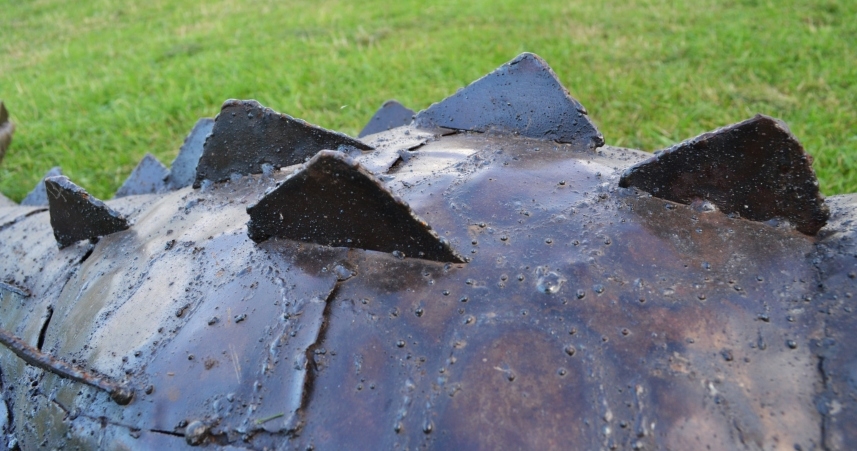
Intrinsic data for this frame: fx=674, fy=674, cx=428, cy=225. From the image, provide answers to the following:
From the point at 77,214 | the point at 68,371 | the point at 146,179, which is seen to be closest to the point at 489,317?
the point at 68,371

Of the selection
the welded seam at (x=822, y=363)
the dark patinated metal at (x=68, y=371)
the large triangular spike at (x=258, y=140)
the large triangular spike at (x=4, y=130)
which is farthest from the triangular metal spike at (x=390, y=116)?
the large triangular spike at (x=4, y=130)

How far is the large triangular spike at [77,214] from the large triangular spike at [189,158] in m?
0.57

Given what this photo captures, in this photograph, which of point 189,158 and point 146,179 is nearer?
point 189,158

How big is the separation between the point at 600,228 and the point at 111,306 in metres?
1.27

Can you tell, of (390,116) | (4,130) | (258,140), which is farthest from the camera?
(4,130)

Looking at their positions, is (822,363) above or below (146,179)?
above

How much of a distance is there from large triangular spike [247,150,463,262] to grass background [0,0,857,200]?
10.4 ft

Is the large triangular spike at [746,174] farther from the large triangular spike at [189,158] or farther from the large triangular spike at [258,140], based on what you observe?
the large triangular spike at [189,158]

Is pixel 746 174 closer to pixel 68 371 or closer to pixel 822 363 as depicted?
pixel 822 363

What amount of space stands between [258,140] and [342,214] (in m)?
0.68

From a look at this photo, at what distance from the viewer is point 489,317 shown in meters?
1.37

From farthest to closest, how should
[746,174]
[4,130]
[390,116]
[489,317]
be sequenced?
[4,130] → [390,116] → [746,174] → [489,317]

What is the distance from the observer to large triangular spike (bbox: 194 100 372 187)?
2.05 meters

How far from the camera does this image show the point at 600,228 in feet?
5.05
